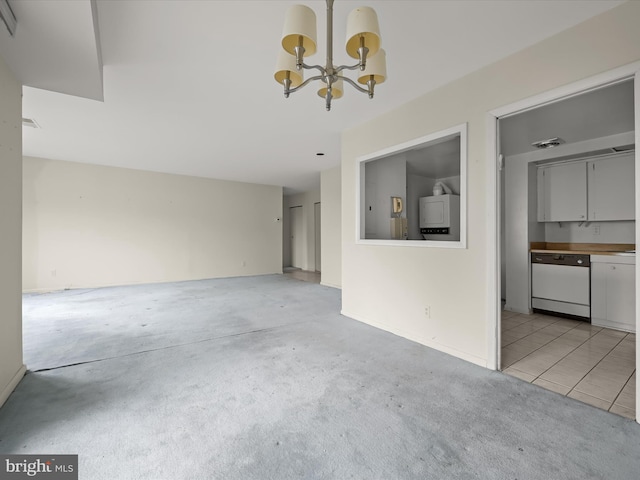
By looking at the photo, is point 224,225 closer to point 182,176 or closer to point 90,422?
point 182,176

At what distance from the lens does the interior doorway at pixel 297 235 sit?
9552mm

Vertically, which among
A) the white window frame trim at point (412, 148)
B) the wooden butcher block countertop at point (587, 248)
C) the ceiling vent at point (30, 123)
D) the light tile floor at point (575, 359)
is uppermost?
the ceiling vent at point (30, 123)

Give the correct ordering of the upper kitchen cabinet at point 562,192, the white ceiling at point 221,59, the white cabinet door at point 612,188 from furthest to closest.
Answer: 1. the upper kitchen cabinet at point 562,192
2. the white cabinet door at point 612,188
3. the white ceiling at point 221,59

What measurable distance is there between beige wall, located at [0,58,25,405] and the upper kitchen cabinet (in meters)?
5.96

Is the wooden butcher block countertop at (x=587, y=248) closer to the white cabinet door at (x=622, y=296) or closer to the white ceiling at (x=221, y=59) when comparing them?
the white cabinet door at (x=622, y=296)

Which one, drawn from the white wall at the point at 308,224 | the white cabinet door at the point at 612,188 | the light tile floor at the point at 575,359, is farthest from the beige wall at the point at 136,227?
the white cabinet door at the point at 612,188

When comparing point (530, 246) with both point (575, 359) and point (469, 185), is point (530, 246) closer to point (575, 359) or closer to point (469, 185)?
point (575, 359)

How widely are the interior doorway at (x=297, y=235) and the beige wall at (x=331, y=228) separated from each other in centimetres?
278

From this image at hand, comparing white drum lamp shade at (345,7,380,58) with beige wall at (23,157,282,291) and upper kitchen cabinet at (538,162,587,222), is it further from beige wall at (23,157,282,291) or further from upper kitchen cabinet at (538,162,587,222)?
beige wall at (23,157,282,291)

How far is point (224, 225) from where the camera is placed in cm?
760

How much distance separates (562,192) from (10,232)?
6.09 m

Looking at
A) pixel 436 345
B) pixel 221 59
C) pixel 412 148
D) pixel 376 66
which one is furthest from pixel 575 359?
pixel 221 59

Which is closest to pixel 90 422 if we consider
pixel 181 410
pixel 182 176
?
pixel 181 410

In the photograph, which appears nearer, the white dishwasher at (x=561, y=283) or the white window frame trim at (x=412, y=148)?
the white window frame trim at (x=412, y=148)
